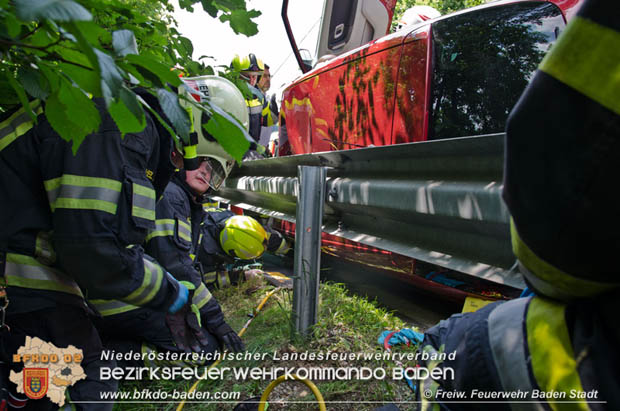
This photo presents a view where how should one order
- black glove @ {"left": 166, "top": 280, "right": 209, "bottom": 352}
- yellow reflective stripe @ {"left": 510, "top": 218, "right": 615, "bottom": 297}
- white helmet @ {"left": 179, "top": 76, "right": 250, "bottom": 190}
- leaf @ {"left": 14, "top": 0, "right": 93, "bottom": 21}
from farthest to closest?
white helmet @ {"left": 179, "top": 76, "right": 250, "bottom": 190}
black glove @ {"left": 166, "top": 280, "right": 209, "bottom": 352}
yellow reflective stripe @ {"left": 510, "top": 218, "right": 615, "bottom": 297}
leaf @ {"left": 14, "top": 0, "right": 93, "bottom": 21}

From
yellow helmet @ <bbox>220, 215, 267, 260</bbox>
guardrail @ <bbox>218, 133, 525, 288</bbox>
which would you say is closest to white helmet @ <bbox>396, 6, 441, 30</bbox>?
guardrail @ <bbox>218, 133, 525, 288</bbox>

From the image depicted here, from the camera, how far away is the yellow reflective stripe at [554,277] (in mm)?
598

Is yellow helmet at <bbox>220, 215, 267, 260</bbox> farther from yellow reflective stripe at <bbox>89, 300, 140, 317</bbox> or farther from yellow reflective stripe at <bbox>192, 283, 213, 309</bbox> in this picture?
yellow reflective stripe at <bbox>89, 300, 140, 317</bbox>

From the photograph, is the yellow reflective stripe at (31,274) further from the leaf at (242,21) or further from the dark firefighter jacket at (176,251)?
the leaf at (242,21)

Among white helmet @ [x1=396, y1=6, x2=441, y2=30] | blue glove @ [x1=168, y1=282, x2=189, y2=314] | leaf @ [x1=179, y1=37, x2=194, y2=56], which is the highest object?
white helmet @ [x1=396, y1=6, x2=441, y2=30]

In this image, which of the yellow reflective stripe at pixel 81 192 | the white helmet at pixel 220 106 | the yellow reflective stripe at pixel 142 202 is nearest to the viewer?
the yellow reflective stripe at pixel 81 192

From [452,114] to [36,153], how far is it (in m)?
2.16

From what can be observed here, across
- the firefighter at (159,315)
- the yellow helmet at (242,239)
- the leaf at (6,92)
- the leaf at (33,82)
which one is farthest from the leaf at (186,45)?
the yellow helmet at (242,239)

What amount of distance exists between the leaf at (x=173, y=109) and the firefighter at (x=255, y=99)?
5.87 meters

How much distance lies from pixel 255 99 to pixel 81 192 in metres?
5.42

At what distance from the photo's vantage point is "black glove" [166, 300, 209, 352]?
7.08 feet

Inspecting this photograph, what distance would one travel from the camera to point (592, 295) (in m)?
0.63

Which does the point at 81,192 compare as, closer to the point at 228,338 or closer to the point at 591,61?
the point at 228,338

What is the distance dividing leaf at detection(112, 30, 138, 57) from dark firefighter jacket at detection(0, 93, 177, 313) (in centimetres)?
102
